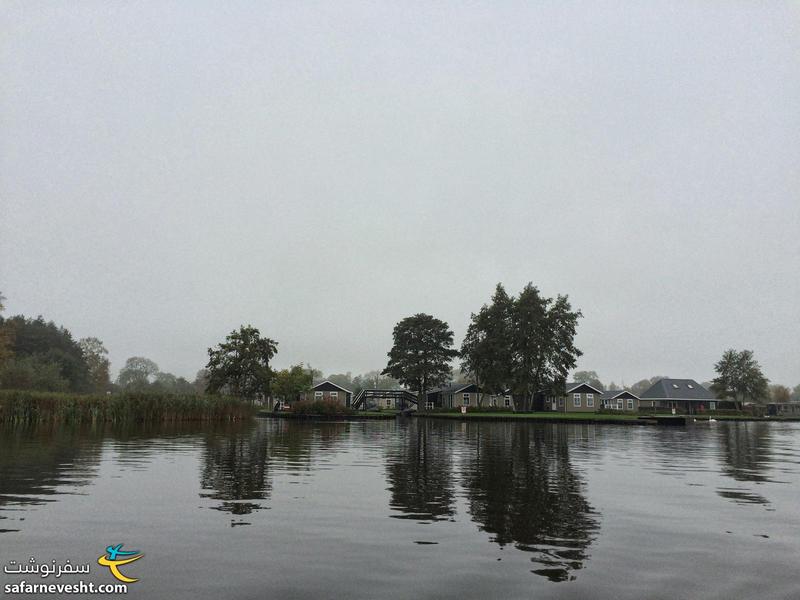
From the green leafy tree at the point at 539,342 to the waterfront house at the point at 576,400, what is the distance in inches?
747

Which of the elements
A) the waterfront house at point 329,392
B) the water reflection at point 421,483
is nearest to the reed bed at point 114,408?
the water reflection at point 421,483

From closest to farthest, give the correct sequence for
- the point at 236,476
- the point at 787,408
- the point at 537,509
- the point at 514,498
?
the point at 537,509, the point at 514,498, the point at 236,476, the point at 787,408

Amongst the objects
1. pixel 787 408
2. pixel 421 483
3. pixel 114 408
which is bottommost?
pixel 421 483

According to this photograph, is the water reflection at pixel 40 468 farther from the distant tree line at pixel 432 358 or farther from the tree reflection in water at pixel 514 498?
the distant tree line at pixel 432 358

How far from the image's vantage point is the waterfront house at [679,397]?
115438 mm

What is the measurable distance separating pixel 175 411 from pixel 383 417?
121 ft

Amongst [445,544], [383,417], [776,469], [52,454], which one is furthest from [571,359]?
[445,544]

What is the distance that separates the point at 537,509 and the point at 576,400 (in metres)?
106

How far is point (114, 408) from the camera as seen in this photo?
153 feet

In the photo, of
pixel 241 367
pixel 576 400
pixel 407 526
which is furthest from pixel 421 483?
pixel 576 400

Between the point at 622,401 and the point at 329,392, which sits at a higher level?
the point at 329,392

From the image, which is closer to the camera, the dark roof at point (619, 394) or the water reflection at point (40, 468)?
the water reflection at point (40, 468)

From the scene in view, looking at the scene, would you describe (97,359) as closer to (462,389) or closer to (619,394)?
(462,389)

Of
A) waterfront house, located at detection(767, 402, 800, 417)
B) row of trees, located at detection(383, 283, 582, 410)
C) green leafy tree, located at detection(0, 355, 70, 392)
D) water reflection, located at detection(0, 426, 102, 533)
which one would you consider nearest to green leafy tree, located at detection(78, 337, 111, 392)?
green leafy tree, located at detection(0, 355, 70, 392)
